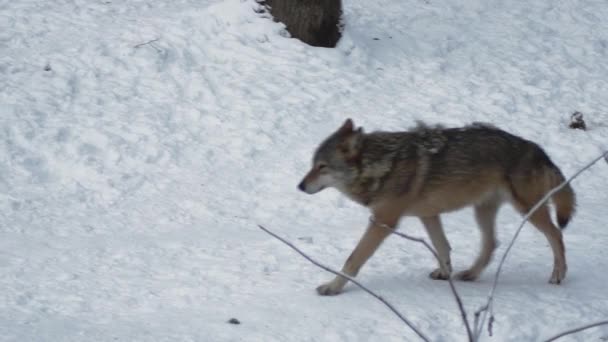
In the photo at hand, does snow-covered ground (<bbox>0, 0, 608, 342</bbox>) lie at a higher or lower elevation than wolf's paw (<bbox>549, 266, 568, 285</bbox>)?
lower

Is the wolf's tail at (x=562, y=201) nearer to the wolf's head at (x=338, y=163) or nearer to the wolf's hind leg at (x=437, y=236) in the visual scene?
the wolf's hind leg at (x=437, y=236)

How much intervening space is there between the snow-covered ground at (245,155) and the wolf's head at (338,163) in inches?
33.1

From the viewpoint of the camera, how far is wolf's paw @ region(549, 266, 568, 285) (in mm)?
7066

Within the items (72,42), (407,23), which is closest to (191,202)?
(72,42)

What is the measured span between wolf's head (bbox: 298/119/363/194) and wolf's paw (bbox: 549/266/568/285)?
196cm

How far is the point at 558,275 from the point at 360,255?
5.86 ft

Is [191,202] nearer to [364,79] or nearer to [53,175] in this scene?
[53,175]

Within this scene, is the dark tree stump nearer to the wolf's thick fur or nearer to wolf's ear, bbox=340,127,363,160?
the wolf's thick fur

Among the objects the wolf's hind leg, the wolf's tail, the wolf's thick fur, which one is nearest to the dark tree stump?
the wolf's thick fur

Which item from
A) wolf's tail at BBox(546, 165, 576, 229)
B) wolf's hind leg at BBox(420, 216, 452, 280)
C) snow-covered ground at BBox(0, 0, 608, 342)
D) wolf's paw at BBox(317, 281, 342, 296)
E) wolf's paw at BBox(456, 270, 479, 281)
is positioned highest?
wolf's tail at BBox(546, 165, 576, 229)

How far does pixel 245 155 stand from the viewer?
10.1 m

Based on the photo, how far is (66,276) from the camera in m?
A: 6.83

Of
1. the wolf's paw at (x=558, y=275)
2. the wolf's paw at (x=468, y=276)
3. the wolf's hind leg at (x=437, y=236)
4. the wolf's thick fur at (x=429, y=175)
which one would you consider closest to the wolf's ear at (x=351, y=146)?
the wolf's thick fur at (x=429, y=175)

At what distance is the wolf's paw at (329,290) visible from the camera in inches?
258
